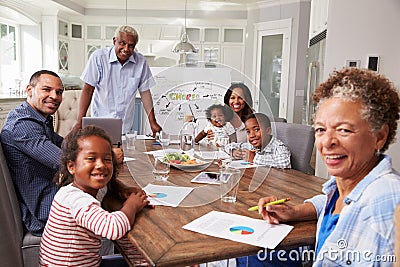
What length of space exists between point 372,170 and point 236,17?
21.6 ft

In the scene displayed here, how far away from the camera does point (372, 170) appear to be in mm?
1031

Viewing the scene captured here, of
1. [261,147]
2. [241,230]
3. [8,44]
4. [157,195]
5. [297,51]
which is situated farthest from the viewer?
[8,44]

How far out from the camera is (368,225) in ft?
3.14

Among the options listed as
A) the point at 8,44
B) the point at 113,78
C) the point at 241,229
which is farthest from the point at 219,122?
the point at 8,44

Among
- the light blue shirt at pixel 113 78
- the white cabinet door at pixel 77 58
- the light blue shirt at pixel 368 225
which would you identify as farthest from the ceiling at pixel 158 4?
the light blue shirt at pixel 368 225

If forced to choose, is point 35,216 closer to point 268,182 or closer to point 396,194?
point 268,182

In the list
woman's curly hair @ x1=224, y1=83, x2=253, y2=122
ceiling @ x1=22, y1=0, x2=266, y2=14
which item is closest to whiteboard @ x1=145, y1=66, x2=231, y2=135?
woman's curly hair @ x1=224, y1=83, x2=253, y2=122

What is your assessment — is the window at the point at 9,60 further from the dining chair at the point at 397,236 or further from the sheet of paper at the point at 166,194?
the dining chair at the point at 397,236

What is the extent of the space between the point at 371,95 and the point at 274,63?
553 cm

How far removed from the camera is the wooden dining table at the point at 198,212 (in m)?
1.07

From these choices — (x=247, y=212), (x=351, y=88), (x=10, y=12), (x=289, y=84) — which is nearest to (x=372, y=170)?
(x=351, y=88)

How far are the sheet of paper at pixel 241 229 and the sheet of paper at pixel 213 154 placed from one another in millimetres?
580

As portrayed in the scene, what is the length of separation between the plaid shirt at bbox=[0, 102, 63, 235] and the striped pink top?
14.1 inches

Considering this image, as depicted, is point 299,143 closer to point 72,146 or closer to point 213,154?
point 213,154
